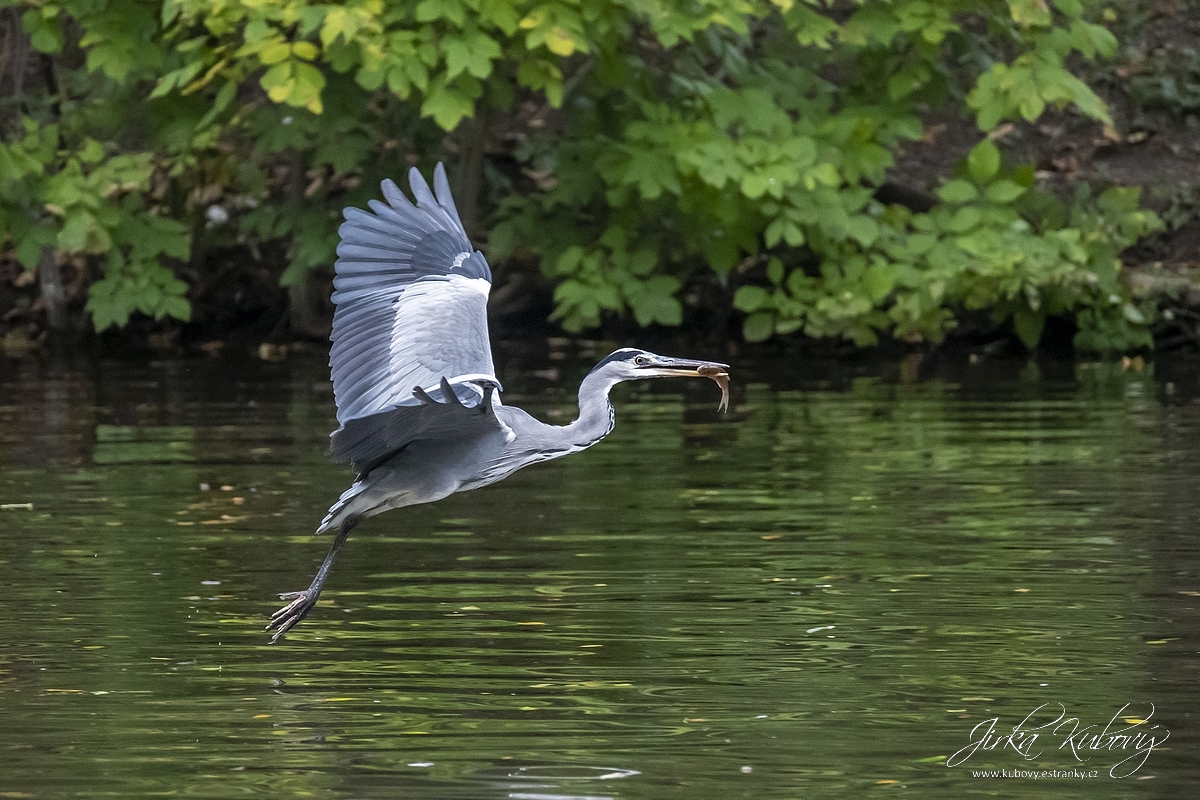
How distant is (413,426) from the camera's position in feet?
22.9

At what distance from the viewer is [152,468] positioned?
460 inches

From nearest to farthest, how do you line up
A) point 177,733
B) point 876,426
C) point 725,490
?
point 177,733, point 725,490, point 876,426

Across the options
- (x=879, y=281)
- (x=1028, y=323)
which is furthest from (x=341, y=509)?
(x=1028, y=323)

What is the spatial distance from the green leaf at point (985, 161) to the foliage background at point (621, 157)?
0.03 m

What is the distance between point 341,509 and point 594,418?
0.94 metres

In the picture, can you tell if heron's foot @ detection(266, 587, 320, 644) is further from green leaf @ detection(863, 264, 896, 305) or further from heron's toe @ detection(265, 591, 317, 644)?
green leaf @ detection(863, 264, 896, 305)

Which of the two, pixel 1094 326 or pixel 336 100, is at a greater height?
pixel 336 100

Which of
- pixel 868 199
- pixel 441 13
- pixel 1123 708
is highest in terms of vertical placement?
pixel 441 13

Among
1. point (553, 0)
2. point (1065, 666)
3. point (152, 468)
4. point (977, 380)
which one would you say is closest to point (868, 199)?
point (977, 380)

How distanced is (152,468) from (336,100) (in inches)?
193

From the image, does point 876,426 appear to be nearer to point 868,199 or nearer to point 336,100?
point 868,199

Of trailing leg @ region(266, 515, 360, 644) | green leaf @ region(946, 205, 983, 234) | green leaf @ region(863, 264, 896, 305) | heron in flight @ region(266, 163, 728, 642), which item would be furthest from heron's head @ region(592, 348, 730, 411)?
green leaf @ region(946, 205, 983, 234)

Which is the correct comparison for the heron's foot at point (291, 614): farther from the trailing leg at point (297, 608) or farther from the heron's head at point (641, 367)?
the heron's head at point (641, 367)

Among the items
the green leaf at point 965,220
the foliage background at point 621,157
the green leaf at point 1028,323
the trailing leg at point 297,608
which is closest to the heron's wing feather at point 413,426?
the trailing leg at point 297,608
